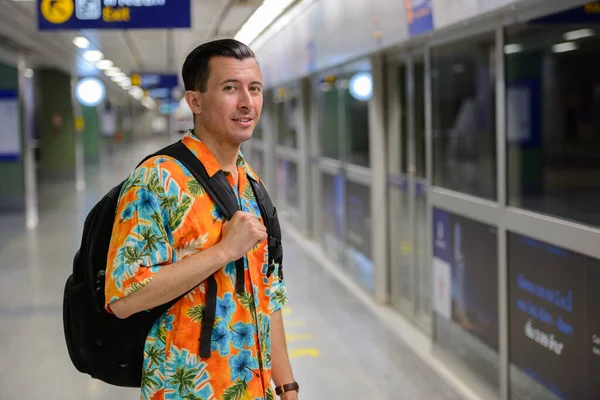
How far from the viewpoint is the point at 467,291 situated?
5.10 metres

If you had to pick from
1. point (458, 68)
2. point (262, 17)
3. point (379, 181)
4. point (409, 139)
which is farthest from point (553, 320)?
point (458, 68)

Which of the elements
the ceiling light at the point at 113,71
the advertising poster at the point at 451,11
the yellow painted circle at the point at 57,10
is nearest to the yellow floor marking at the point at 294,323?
the advertising poster at the point at 451,11

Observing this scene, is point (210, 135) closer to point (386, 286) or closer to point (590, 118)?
point (386, 286)

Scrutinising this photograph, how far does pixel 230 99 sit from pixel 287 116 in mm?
11653

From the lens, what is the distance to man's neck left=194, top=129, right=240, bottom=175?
1.83 meters

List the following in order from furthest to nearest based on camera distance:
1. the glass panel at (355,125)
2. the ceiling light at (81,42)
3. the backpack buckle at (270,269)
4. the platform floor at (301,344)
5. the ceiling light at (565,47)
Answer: the ceiling light at (565,47), the ceiling light at (81,42), the glass panel at (355,125), the platform floor at (301,344), the backpack buckle at (270,269)

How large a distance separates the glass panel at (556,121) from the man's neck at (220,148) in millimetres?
10128

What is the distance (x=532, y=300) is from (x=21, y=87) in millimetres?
12400

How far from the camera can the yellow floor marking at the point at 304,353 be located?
18.7 feet

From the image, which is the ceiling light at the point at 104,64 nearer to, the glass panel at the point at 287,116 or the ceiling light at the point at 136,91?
the glass panel at the point at 287,116

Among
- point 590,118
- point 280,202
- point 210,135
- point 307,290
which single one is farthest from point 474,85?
point 210,135

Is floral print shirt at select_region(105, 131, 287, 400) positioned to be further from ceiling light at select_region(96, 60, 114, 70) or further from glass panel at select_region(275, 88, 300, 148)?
ceiling light at select_region(96, 60, 114, 70)

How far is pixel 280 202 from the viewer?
14.4 m

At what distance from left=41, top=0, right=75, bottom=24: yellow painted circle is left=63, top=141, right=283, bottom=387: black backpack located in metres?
4.98
